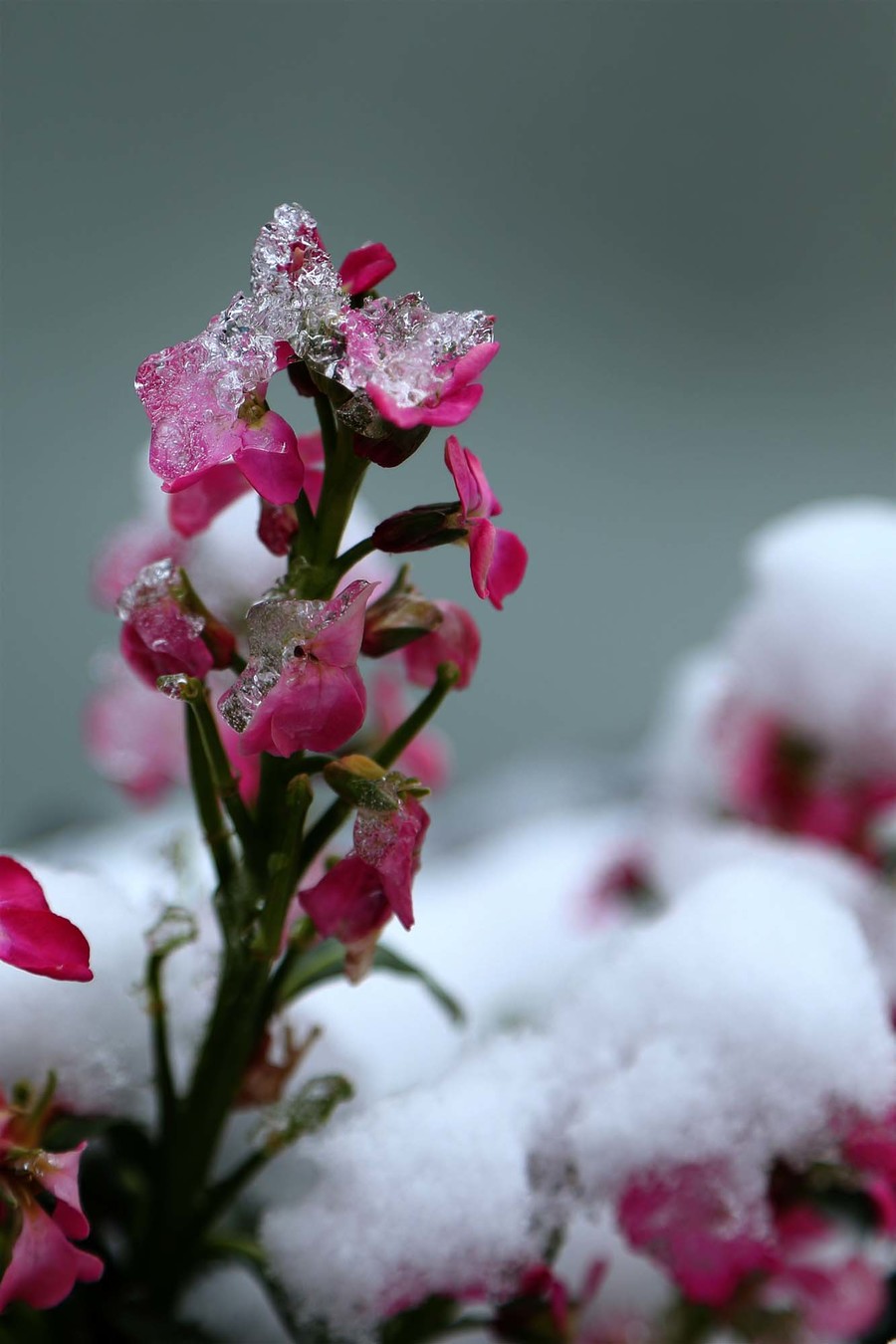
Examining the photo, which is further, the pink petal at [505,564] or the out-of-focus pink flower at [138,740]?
the out-of-focus pink flower at [138,740]

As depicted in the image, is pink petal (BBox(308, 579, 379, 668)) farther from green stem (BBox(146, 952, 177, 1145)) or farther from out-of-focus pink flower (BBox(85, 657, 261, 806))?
out-of-focus pink flower (BBox(85, 657, 261, 806))

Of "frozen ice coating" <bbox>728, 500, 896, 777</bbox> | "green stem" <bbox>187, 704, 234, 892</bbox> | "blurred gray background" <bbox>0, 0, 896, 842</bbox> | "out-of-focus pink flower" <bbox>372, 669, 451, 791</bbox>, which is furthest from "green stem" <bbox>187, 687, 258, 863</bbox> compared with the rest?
"blurred gray background" <bbox>0, 0, 896, 842</bbox>

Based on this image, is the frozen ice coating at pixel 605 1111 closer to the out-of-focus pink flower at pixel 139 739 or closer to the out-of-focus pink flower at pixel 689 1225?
the out-of-focus pink flower at pixel 689 1225

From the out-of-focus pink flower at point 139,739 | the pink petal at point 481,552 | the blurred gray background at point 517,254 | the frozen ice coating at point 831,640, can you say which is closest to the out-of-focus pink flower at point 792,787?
the frozen ice coating at point 831,640

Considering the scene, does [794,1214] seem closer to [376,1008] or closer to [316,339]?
[376,1008]

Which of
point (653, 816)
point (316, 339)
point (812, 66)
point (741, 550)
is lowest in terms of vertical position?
point (316, 339)

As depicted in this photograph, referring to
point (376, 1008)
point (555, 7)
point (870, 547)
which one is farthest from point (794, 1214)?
point (555, 7)
